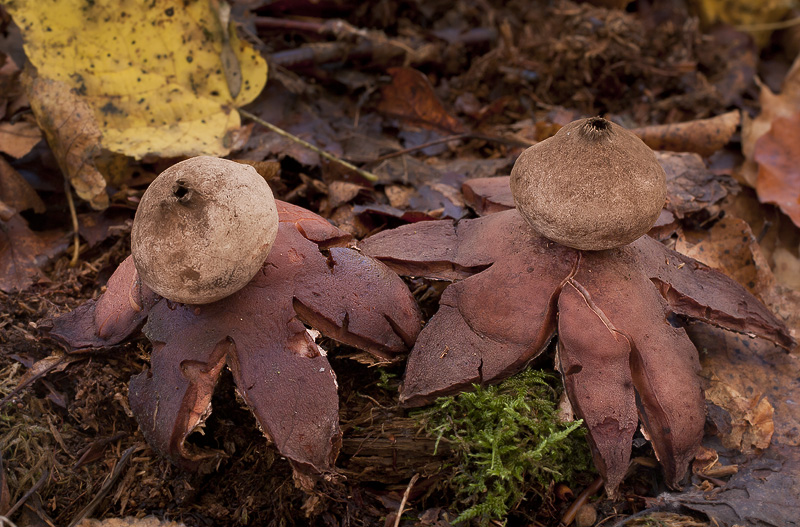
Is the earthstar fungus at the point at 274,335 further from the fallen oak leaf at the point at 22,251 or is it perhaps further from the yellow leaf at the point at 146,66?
the yellow leaf at the point at 146,66

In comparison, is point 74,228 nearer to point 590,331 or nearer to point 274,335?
point 274,335

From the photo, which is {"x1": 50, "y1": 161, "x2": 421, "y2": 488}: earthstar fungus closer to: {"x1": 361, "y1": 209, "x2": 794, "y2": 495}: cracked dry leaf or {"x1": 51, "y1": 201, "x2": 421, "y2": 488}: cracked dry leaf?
{"x1": 51, "y1": 201, "x2": 421, "y2": 488}: cracked dry leaf

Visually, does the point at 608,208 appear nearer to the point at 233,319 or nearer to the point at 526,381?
the point at 526,381

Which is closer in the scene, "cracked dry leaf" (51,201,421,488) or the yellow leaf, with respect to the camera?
"cracked dry leaf" (51,201,421,488)

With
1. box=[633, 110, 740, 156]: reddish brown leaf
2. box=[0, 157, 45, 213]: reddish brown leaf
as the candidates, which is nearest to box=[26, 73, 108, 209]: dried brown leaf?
box=[0, 157, 45, 213]: reddish brown leaf

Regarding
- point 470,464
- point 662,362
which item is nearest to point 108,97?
point 470,464

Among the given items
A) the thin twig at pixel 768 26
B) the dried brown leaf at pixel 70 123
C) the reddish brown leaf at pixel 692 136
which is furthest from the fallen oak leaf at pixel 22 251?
the thin twig at pixel 768 26

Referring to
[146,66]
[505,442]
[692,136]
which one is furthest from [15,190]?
[692,136]
